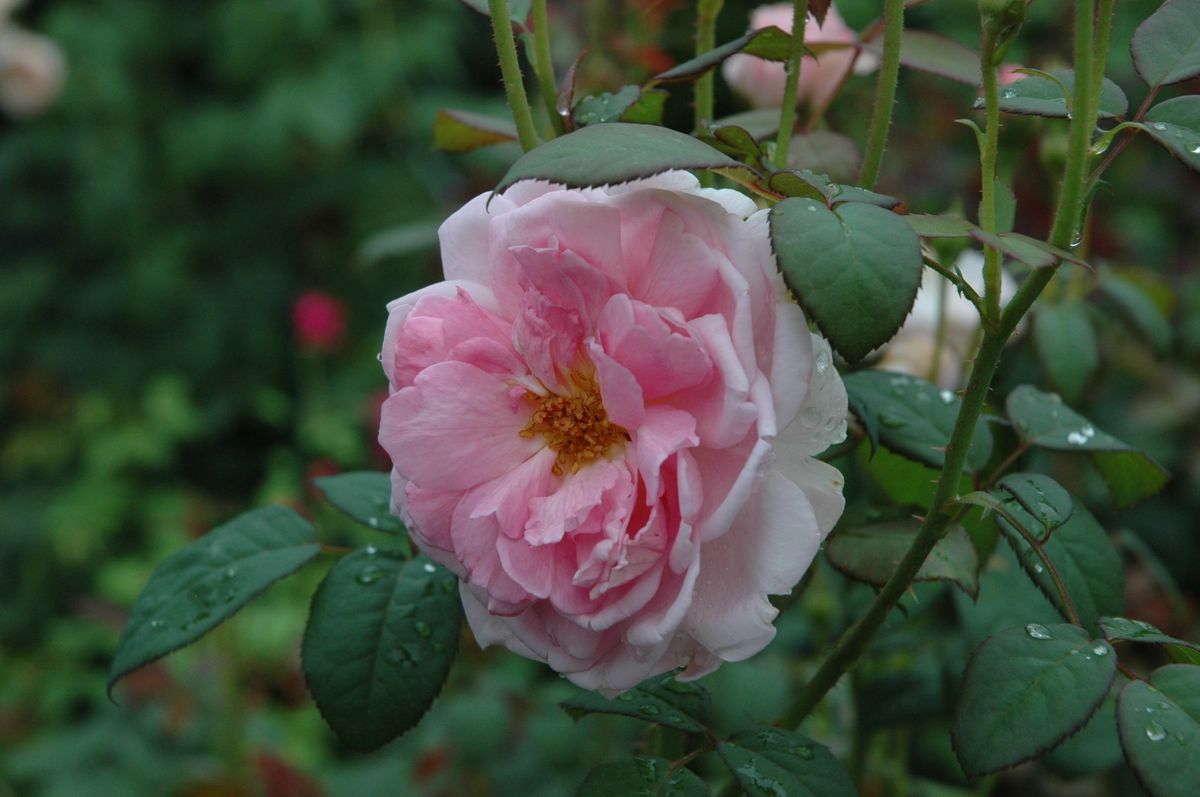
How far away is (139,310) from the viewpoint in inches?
103

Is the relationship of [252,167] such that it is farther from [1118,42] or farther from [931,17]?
[1118,42]

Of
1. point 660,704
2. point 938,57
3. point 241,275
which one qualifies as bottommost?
point 241,275

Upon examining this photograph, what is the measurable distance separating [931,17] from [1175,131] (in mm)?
2305

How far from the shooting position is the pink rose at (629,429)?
0.43 m

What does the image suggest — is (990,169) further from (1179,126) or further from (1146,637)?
(1146,637)

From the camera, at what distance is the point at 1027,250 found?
41cm

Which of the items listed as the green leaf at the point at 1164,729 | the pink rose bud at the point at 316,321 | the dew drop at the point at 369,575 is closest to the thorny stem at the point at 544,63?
the dew drop at the point at 369,575

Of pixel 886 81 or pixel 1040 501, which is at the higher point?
pixel 886 81

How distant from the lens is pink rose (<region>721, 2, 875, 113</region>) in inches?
28.4

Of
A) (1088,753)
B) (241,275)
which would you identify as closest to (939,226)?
(1088,753)

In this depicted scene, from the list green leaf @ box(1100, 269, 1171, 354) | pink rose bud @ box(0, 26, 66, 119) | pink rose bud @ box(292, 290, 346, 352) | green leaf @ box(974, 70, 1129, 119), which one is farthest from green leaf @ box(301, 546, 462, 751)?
pink rose bud @ box(0, 26, 66, 119)

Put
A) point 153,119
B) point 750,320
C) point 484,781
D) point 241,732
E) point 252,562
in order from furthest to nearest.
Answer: point 153,119 < point 241,732 < point 484,781 < point 252,562 < point 750,320

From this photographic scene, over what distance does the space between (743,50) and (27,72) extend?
7.71 ft

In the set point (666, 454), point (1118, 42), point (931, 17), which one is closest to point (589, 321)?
point (666, 454)
